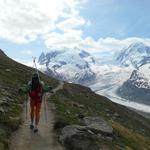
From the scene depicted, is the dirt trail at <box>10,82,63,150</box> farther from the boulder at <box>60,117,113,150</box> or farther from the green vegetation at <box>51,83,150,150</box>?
the green vegetation at <box>51,83,150,150</box>

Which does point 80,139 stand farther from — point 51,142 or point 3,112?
point 3,112

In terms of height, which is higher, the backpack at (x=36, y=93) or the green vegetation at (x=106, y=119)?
the backpack at (x=36, y=93)

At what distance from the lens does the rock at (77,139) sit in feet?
83.7

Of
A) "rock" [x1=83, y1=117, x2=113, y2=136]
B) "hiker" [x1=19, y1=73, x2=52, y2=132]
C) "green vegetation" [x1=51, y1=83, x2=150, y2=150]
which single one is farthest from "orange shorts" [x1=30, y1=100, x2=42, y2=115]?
"rock" [x1=83, y1=117, x2=113, y2=136]

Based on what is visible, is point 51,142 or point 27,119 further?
point 27,119

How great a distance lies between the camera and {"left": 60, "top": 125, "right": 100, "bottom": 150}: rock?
2550cm

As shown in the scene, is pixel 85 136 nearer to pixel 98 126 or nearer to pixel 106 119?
pixel 98 126

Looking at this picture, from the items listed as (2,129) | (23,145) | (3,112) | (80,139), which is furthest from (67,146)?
(3,112)

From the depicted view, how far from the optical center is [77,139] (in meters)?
26.2

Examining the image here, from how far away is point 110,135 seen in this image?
31688mm

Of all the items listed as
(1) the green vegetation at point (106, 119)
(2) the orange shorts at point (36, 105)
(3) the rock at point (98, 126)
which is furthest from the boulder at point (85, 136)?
(2) the orange shorts at point (36, 105)

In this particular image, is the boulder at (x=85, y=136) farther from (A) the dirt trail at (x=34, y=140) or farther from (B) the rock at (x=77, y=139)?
(A) the dirt trail at (x=34, y=140)

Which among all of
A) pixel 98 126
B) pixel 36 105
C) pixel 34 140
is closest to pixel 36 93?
pixel 36 105

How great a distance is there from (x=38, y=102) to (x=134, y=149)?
1015cm
